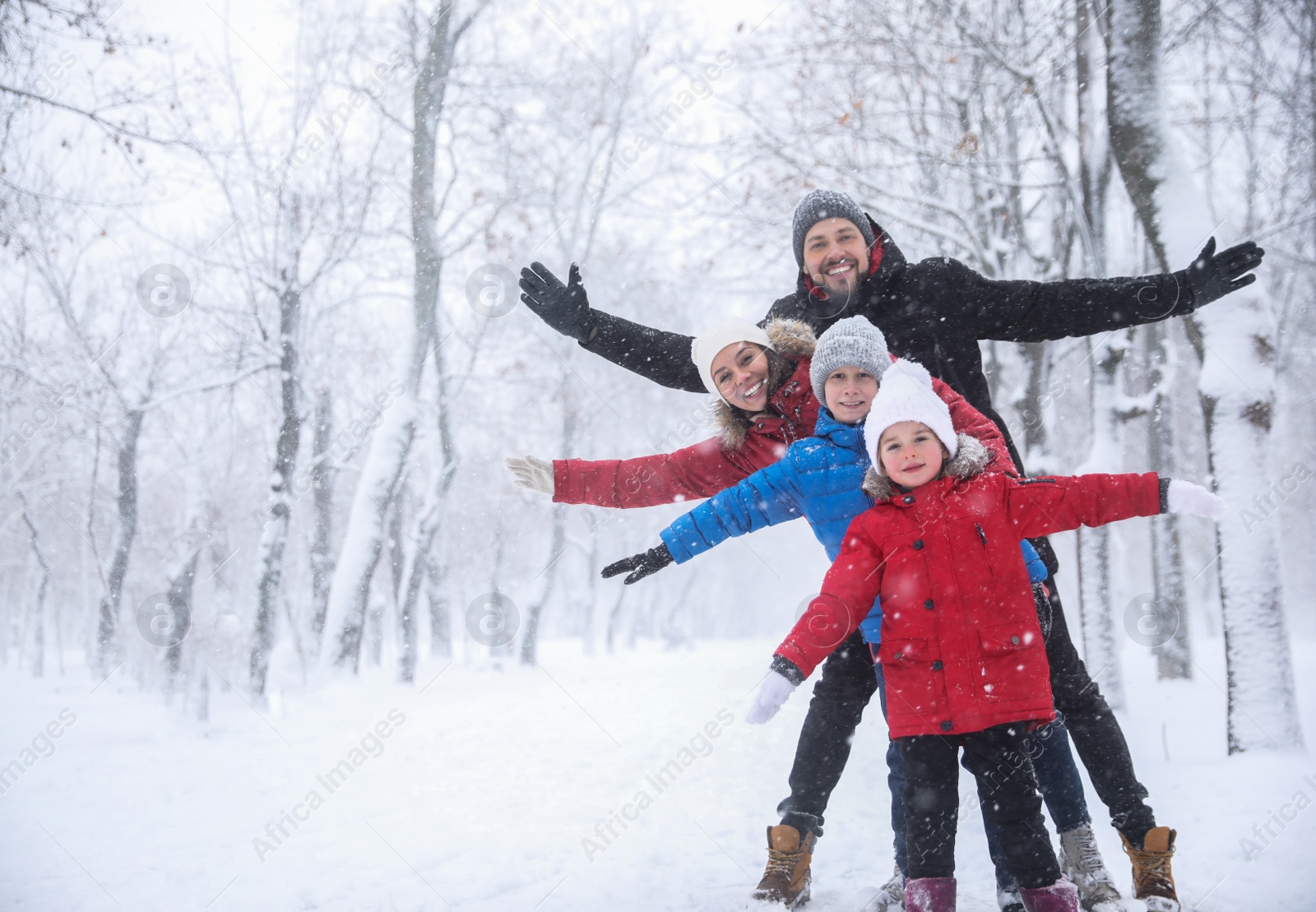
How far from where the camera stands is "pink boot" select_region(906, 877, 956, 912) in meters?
1.97

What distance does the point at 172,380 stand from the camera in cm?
1454

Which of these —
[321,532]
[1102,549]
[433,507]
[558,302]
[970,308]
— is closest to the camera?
[970,308]

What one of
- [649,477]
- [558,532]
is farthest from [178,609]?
[649,477]

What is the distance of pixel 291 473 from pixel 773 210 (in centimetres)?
723

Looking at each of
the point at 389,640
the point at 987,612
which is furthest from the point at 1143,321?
the point at 389,640

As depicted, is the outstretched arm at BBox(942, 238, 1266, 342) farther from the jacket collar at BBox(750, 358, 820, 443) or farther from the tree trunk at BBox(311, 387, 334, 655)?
the tree trunk at BBox(311, 387, 334, 655)

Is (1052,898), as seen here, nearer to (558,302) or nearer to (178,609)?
(558,302)

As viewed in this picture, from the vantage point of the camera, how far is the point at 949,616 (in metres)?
2.11

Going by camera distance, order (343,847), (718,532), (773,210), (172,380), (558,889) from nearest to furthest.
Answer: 1. (718,532)
2. (558,889)
3. (343,847)
4. (773,210)
5. (172,380)

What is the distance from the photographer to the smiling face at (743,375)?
2.66 m

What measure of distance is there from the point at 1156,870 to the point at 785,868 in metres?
1.13

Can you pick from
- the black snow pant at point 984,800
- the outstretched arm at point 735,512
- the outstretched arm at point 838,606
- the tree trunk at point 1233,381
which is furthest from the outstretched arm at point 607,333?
the tree trunk at point 1233,381

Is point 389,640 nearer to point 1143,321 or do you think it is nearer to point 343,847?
point 343,847

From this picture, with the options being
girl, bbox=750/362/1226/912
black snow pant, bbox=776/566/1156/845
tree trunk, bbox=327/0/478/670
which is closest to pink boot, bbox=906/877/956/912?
girl, bbox=750/362/1226/912
